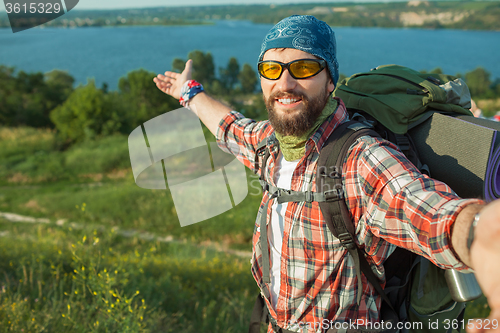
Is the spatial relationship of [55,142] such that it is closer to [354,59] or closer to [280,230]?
[280,230]

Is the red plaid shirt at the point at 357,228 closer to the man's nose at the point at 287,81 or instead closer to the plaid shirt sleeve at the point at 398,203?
the plaid shirt sleeve at the point at 398,203

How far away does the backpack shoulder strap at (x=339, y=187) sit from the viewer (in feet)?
5.22

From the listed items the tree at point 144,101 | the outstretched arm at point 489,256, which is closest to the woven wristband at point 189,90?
the outstretched arm at point 489,256

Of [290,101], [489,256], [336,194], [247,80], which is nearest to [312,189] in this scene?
[336,194]

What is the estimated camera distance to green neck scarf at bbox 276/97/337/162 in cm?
181

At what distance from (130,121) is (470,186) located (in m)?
47.4

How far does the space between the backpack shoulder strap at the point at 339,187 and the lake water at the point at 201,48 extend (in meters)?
55.0

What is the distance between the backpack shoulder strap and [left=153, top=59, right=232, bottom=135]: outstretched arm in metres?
1.08

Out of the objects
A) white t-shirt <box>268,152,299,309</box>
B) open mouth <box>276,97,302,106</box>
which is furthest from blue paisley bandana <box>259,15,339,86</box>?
white t-shirt <box>268,152,299,309</box>

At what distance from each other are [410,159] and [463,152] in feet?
0.81

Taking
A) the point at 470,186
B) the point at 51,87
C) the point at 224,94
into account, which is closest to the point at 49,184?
the point at 470,186

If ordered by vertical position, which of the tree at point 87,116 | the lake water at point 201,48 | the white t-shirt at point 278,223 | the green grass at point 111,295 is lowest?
the tree at point 87,116

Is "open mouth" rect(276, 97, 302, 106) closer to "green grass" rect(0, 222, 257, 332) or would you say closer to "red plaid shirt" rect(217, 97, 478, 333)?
"red plaid shirt" rect(217, 97, 478, 333)

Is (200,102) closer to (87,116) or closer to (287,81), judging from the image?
(287,81)
